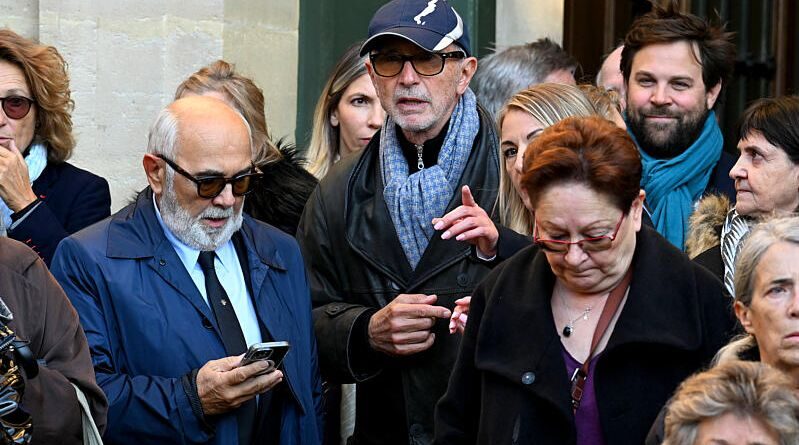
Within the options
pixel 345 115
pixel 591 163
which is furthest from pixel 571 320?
Answer: pixel 345 115

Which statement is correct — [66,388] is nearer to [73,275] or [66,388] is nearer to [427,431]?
[73,275]

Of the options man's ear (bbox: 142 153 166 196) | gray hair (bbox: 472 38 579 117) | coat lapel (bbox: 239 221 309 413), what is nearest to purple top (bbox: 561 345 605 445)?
coat lapel (bbox: 239 221 309 413)

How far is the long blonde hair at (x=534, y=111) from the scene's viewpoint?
543 cm

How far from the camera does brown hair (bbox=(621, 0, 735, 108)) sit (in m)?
6.45

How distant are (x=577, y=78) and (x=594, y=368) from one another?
3.03 m

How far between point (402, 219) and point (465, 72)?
0.60m

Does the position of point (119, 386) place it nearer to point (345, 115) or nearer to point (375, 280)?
point (375, 280)

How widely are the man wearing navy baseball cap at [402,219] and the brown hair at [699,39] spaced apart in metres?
1.00

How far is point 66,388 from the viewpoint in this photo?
461 cm

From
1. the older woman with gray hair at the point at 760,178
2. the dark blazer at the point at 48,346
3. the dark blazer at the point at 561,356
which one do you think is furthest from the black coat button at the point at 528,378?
the dark blazer at the point at 48,346

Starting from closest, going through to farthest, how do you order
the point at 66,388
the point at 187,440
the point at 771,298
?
1. the point at 771,298
2. the point at 66,388
3. the point at 187,440

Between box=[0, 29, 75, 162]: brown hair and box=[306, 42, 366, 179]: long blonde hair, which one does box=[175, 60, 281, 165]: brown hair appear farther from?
box=[0, 29, 75, 162]: brown hair

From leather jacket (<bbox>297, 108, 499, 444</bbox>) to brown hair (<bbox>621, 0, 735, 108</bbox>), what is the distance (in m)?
1.01

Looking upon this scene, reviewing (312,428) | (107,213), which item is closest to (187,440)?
(312,428)
